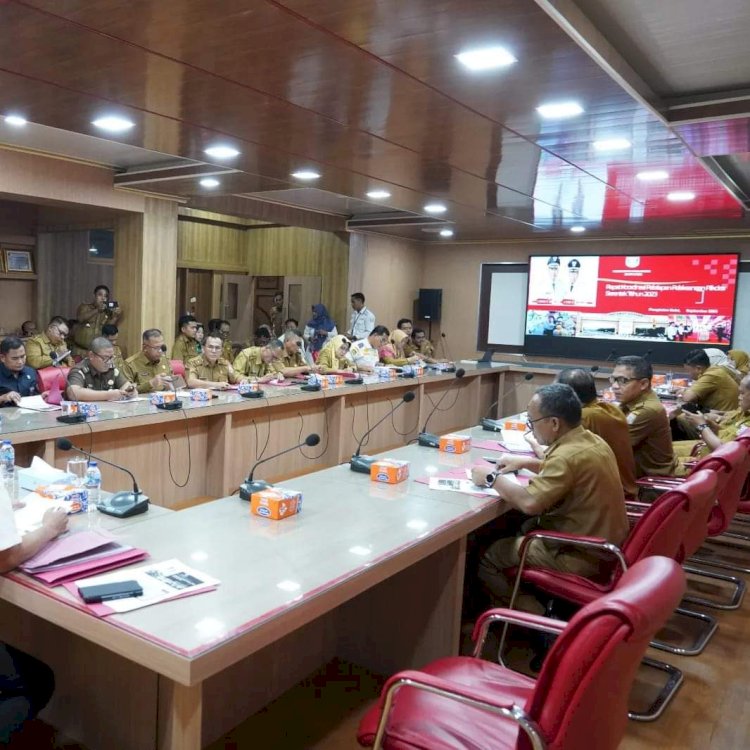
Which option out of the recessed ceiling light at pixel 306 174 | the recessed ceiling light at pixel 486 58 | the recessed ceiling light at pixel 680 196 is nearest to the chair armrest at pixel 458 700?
the recessed ceiling light at pixel 486 58

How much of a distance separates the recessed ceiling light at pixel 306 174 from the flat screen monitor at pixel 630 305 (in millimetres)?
4669

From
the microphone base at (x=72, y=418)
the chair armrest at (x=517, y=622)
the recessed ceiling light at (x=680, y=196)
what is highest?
the recessed ceiling light at (x=680, y=196)

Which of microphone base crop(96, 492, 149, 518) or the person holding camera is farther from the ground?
the person holding camera

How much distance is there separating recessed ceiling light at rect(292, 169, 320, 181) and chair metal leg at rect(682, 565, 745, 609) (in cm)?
395

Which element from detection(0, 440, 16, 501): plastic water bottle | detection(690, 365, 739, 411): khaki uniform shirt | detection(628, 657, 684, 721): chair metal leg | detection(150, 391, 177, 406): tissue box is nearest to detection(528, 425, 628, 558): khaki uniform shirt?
detection(628, 657, 684, 721): chair metal leg

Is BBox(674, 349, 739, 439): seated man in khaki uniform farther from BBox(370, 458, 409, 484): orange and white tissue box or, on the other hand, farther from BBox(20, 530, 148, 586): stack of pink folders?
BBox(20, 530, 148, 586): stack of pink folders

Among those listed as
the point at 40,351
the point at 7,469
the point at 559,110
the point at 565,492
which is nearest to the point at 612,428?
the point at 565,492

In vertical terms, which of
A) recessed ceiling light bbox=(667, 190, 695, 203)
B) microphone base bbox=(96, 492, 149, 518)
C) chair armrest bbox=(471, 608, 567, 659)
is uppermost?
recessed ceiling light bbox=(667, 190, 695, 203)

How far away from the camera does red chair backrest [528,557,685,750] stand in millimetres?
1138

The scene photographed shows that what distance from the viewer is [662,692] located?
246cm

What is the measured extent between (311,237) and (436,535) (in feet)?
26.7

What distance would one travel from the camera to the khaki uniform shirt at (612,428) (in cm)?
310

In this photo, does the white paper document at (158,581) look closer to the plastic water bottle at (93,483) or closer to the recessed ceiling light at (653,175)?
the plastic water bottle at (93,483)

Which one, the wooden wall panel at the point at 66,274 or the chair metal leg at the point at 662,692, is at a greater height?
the wooden wall panel at the point at 66,274
